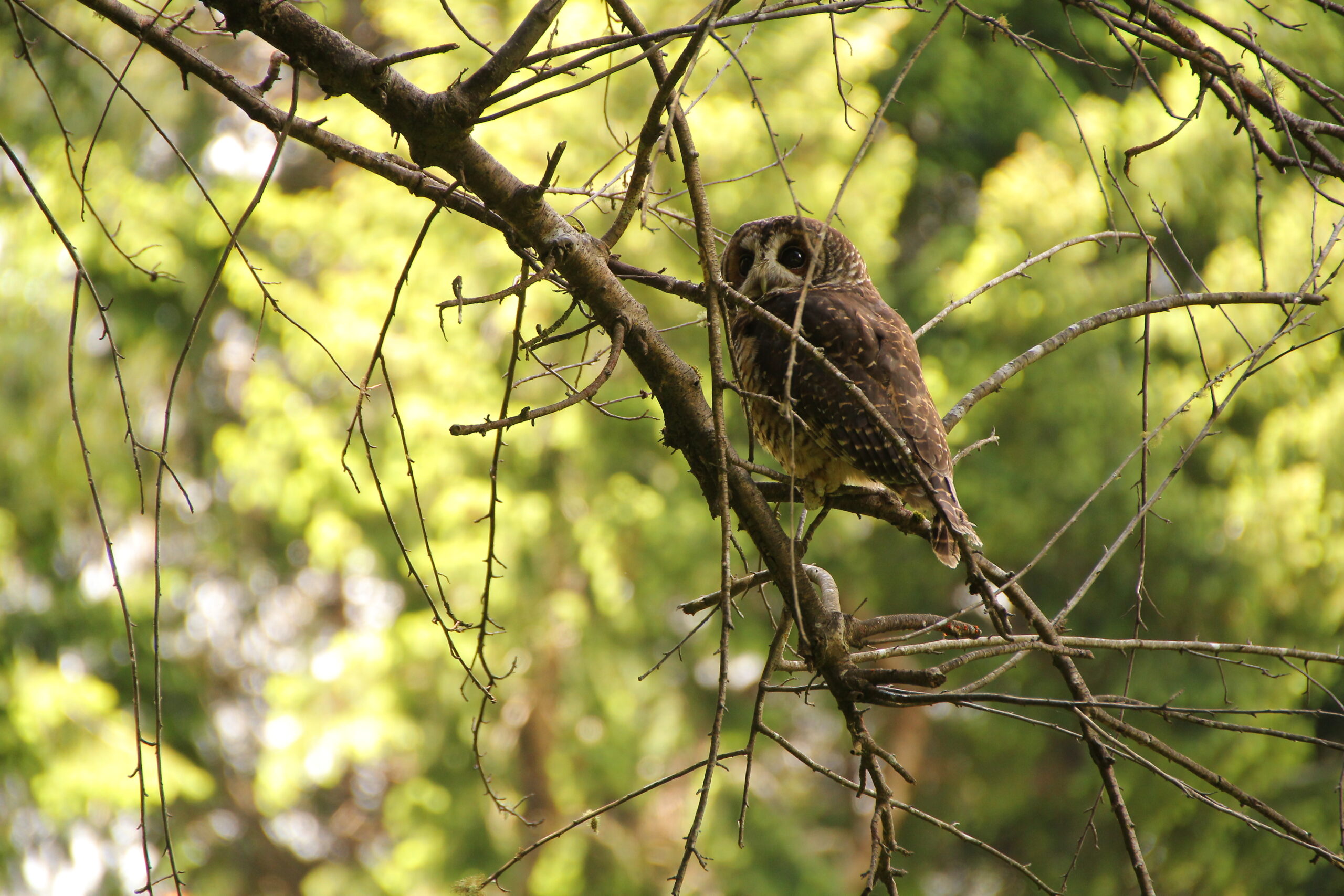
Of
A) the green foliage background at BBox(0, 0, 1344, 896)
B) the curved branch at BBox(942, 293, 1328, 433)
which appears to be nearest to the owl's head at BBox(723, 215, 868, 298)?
the curved branch at BBox(942, 293, 1328, 433)

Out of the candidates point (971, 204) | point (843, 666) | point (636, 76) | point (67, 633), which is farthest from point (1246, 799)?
point (971, 204)

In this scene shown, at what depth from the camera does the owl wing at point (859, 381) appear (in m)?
2.65

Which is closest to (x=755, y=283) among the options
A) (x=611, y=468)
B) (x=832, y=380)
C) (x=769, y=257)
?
(x=769, y=257)

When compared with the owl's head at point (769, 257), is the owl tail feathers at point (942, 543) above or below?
below

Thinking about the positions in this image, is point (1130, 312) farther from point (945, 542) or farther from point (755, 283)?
point (755, 283)

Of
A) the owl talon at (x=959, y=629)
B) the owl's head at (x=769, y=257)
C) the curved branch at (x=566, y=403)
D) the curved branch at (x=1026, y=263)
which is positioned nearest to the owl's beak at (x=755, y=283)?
the owl's head at (x=769, y=257)

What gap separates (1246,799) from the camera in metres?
1.52

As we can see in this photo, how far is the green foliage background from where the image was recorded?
22.5 feet

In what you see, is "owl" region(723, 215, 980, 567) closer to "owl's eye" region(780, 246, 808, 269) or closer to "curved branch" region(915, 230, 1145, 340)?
"owl's eye" region(780, 246, 808, 269)

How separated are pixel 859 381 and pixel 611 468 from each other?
480 cm

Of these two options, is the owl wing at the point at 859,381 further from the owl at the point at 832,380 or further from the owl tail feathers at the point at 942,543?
the owl tail feathers at the point at 942,543

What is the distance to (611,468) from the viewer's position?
7590 millimetres

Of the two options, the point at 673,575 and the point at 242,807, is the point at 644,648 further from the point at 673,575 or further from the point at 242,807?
the point at 242,807

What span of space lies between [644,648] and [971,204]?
5503 mm
